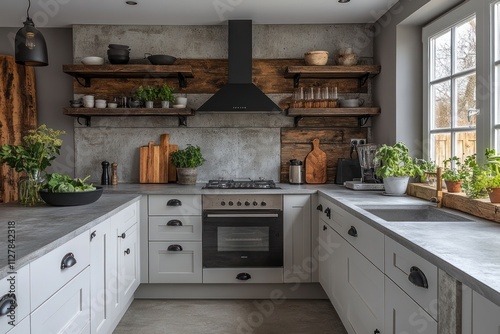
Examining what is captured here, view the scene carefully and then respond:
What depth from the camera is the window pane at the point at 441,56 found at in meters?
2.91

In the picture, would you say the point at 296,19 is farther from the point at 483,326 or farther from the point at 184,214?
the point at 483,326

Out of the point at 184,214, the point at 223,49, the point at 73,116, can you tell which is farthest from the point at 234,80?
the point at 73,116

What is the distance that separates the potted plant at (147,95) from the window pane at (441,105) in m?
2.33

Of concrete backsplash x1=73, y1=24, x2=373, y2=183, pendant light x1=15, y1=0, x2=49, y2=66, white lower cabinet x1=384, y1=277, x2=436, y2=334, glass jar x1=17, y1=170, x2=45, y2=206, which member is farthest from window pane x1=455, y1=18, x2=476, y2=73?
glass jar x1=17, y1=170, x2=45, y2=206

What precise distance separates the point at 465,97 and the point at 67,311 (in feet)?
8.30

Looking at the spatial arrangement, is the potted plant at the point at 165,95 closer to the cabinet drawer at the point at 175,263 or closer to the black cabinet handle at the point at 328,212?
the cabinet drawer at the point at 175,263

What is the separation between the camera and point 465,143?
8.70ft

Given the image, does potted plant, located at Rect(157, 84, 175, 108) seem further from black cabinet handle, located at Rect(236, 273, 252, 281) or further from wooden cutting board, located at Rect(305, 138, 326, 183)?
black cabinet handle, located at Rect(236, 273, 252, 281)

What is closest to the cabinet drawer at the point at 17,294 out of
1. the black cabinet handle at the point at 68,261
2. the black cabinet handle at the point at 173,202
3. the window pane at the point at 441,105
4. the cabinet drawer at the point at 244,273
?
the black cabinet handle at the point at 68,261

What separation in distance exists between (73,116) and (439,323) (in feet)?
11.8

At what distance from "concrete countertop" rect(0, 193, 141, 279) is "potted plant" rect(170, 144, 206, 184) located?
932mm

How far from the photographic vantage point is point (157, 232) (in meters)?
3.39

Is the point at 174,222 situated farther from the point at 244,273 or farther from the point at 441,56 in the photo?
the point at 441,56

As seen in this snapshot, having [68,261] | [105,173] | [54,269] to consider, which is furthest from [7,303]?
[105,173]
